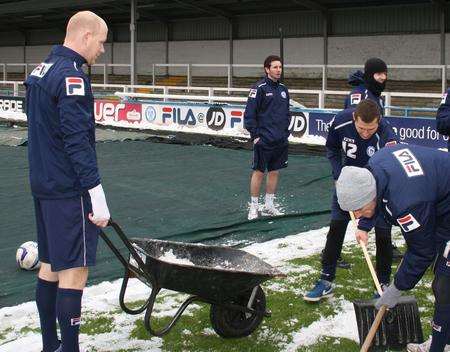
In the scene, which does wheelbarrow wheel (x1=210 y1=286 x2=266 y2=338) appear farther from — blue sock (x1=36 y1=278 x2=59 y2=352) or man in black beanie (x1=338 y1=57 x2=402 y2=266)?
man in black beanie (x1=338 y1=57 x2=402 y2=266)

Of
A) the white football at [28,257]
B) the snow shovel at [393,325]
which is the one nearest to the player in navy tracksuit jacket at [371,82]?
the snow shovel at [393,325]

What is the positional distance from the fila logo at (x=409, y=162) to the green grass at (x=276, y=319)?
1.37m

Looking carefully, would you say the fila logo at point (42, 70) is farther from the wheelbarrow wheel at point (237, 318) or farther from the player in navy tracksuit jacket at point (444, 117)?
the player in navy tracksuit jacket at point (444, 117)

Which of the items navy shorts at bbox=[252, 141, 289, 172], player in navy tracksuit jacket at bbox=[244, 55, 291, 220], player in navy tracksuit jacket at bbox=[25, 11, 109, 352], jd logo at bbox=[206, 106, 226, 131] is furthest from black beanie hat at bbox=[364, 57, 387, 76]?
jd logo at bbox=[206, 106, 226, 131]

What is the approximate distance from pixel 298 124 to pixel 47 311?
33.9 feet

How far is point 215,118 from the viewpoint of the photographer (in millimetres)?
14867

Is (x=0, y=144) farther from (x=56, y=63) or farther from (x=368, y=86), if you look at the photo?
(x=56, y=63)

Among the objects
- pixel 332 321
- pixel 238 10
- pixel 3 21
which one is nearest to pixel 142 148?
pixel 332 321

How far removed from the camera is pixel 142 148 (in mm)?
13344

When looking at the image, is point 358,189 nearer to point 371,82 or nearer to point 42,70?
point 42,70

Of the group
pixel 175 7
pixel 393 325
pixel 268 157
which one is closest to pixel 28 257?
pixel 393 325

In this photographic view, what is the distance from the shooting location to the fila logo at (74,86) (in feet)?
10.9

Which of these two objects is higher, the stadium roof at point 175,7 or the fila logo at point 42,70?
the stadium roof at point 175,7

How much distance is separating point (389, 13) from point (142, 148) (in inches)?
533
